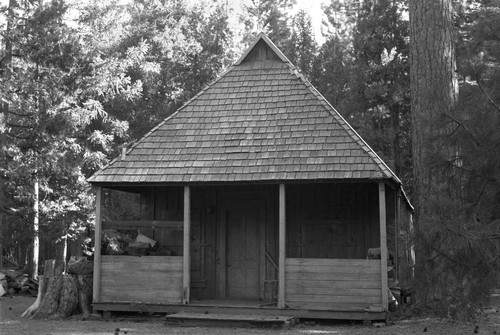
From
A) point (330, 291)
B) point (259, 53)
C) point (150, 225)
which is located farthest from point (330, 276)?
point (259, 53)

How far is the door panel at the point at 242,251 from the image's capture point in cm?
1502

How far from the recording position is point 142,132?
1115 inches

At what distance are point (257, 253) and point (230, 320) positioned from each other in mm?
2943

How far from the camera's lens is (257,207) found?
1518 centimetres

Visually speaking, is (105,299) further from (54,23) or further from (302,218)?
(54,23)

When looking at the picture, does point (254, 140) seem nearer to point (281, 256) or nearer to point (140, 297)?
point (281, 256)

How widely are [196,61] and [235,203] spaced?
15.7 metres

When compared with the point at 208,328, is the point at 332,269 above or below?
above

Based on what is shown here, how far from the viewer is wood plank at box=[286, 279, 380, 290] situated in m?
12.5

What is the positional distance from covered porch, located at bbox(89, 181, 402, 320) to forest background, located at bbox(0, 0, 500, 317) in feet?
4.46

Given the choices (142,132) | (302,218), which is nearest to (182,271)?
(302,218)

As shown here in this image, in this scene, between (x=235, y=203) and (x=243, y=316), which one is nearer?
(x=243, y=316)

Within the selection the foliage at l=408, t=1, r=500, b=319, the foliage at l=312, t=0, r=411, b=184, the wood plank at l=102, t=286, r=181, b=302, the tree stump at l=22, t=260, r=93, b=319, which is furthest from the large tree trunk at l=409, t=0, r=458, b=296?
the foliage at l=312, t=0, r=411, b=184

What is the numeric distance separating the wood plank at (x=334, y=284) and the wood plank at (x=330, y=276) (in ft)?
0.19
